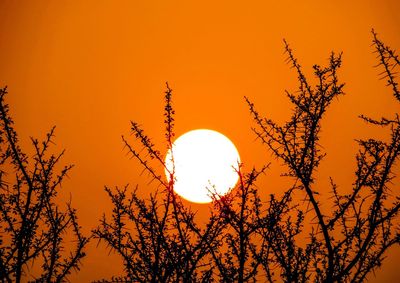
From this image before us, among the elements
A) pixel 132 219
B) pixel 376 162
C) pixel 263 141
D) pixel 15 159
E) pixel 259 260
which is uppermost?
pixel 15 159

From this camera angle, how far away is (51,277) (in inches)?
247

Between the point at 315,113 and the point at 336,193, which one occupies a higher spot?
the point at 315,113

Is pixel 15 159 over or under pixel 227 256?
over

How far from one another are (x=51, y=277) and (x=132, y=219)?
1894mm

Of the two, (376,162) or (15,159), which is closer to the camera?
(376,162)

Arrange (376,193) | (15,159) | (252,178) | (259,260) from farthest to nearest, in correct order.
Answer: (259,260)
(15,159)
(252,178)
(376,193)

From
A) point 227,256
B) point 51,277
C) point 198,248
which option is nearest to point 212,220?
point 198,248

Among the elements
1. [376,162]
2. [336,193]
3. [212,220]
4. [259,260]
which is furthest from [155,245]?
Answer: [376,162]

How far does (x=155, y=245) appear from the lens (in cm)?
598

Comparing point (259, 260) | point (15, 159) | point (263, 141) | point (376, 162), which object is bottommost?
point (259, 260)

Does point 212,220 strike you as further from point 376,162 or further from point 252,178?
point 376,162

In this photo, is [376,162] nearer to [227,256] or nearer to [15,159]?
[227,256]

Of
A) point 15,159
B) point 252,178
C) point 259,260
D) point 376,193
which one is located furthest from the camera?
point 259,260

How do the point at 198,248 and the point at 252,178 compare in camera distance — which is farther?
the point at 198,248
